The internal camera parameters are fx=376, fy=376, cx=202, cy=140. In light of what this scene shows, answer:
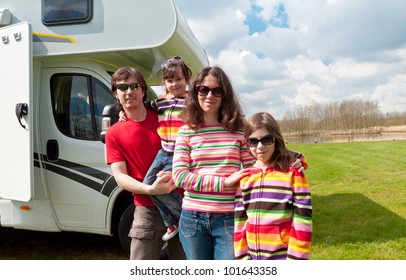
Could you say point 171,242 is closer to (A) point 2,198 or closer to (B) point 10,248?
(A) point 2,198

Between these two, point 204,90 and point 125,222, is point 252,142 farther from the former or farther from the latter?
point 125,222

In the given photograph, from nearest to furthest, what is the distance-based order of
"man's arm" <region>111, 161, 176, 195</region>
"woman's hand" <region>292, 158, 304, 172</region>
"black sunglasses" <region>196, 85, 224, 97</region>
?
"woman's hand" <region>292, 158, 304, 172</region> < "black sunglasses" <region>196, 85, 224, 97</region> < "man's arm" <region>111, 161, 176, 195</region>

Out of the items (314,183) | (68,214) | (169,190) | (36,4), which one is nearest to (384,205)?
(314,183)

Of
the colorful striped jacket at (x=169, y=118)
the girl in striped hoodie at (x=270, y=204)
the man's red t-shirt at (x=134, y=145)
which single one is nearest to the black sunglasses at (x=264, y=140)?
the girl in striped hoodie at (x=270, y=204)

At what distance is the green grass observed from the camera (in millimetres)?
4531

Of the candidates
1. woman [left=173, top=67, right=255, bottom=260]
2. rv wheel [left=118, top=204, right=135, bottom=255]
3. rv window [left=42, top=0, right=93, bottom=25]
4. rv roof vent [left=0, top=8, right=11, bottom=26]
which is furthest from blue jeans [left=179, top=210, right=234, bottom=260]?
rv roof vent [left=0, top=8, right=11, bottom=26]

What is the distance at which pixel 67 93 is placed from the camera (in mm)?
4273

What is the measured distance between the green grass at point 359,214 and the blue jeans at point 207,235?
2.67 m

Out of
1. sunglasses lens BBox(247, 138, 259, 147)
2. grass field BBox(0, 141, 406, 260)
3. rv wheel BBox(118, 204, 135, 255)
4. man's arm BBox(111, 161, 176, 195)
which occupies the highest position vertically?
sunglasses lens BBox(247, 138, 259, 147)

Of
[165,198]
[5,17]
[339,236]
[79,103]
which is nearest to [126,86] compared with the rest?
[165,198]

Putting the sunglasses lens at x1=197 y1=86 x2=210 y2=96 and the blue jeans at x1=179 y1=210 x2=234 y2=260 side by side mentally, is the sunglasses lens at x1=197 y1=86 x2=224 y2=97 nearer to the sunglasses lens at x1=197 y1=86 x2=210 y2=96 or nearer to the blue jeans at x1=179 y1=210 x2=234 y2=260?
the sunglasses lens at x1=197 y1=86 x2=210 y2=96

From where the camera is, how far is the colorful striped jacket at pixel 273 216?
5.74 ft

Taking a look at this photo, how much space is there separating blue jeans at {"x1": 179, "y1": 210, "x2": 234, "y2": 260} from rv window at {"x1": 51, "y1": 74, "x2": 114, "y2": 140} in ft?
7.91

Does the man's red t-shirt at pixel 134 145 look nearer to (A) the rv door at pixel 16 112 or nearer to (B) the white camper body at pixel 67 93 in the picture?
(B) the white camper body at pixel 67 93
